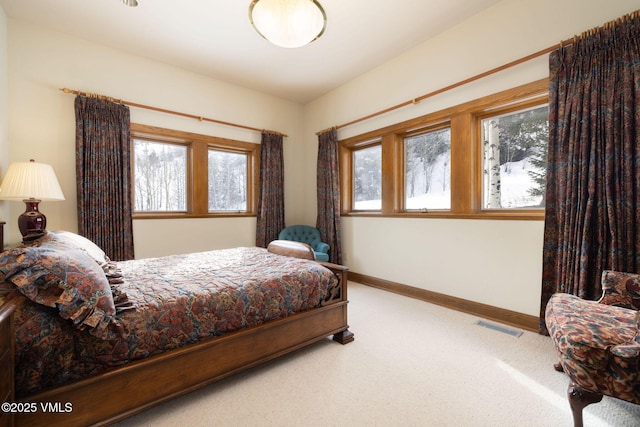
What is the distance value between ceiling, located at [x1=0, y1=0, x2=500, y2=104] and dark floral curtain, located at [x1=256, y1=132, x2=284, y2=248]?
1031 mm

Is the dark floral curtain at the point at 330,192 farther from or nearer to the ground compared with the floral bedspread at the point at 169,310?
farther from the ground

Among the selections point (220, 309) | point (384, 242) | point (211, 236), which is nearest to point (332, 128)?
point (384, 242)

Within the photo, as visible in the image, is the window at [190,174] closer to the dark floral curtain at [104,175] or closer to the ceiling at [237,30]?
the dark floral curtain at [104,175]

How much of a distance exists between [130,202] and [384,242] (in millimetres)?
3208

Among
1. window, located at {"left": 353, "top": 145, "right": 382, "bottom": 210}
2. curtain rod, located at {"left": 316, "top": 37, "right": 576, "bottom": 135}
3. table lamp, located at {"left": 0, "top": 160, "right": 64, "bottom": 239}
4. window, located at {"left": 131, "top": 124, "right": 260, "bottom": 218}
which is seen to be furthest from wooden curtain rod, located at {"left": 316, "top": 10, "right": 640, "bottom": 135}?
table lamp, located at {"left": 0, "top": 160, "right": 64, "bottom": 239}

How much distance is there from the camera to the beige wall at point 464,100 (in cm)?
231

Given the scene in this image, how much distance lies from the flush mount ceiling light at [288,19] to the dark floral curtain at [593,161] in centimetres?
194

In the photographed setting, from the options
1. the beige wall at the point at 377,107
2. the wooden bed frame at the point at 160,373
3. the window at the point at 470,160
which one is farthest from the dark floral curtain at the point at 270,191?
the wooden bed frame at the point at 160,373

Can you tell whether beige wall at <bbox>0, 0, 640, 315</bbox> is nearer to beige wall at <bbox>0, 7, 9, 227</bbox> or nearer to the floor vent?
beige wall at <bbox>0, 7, 9, 227</bbox>

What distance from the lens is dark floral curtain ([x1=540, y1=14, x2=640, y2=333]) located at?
72.9 inches

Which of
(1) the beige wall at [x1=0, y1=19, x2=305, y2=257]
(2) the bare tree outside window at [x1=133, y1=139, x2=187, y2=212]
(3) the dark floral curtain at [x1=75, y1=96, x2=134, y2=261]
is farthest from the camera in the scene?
(2) the bare tree outside window at [x1=133, y1=139, x2=187, y2=212]

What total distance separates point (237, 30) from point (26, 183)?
2385 millimetres

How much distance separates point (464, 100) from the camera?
2822 mm

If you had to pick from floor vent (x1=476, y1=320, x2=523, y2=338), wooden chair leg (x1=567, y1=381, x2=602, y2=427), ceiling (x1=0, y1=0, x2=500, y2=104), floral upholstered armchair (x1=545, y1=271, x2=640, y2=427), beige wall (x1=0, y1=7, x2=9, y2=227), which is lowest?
floor vent (x1=476, y1=320, x2=523, y2=338)
